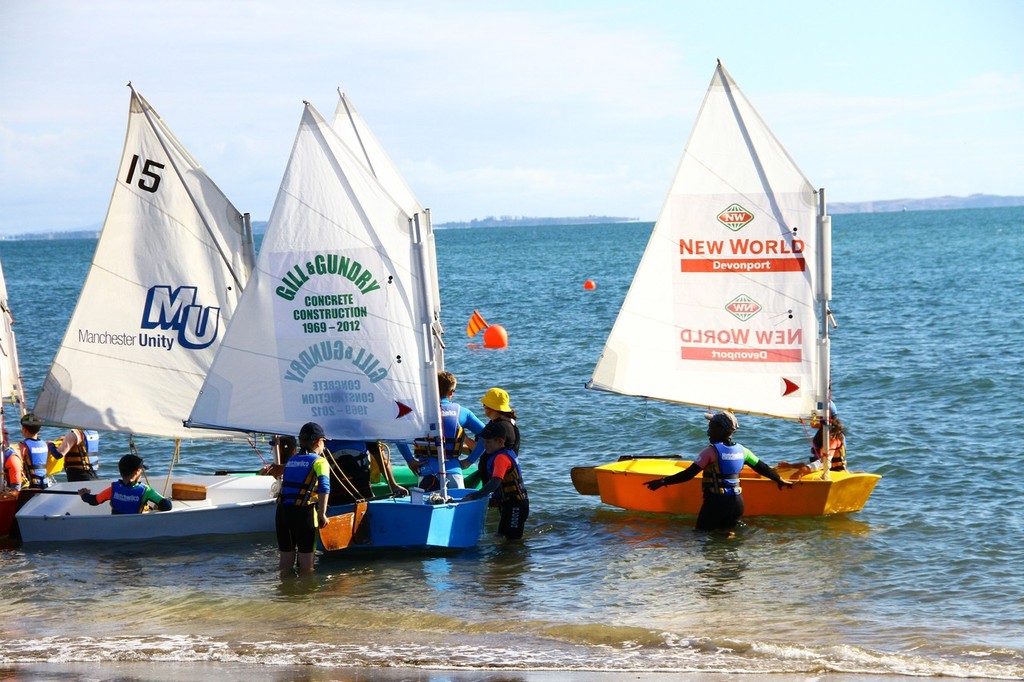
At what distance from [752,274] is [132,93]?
337 inches

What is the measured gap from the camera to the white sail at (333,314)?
1368cm

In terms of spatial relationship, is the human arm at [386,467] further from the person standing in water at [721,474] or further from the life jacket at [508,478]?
the person standing in water at [721,474]

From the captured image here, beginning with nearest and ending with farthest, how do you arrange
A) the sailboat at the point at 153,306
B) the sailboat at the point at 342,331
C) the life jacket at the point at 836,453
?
the sailboat at the point at 342,331 → the sailboat at the point at 153,306 → the life jacket at the point at 836,453

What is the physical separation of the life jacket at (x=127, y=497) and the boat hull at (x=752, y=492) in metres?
6.00

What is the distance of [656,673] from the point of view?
1016 centimetres

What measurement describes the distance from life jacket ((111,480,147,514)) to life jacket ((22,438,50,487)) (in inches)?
74.5

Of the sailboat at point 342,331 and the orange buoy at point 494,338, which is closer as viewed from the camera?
the sailboat at point 342,331

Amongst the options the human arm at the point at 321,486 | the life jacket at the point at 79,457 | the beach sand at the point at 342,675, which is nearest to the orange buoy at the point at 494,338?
the life jacket at the point at 79,457

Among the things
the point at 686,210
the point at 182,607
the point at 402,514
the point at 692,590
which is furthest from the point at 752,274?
the point at 182,607

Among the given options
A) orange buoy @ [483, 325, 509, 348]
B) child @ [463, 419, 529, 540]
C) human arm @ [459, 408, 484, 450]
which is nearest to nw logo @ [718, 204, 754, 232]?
child @ [463, 419, 529, 540]

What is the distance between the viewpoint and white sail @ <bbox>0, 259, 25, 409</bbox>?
1630cm

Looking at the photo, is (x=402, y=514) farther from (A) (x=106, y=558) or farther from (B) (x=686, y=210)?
(B) (x=686, y=210)

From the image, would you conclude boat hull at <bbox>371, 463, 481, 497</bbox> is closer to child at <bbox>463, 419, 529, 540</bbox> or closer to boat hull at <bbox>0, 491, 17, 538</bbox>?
child at <bbox>463, 419, 529, 540</bbox>

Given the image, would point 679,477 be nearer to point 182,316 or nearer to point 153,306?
point 182,316
